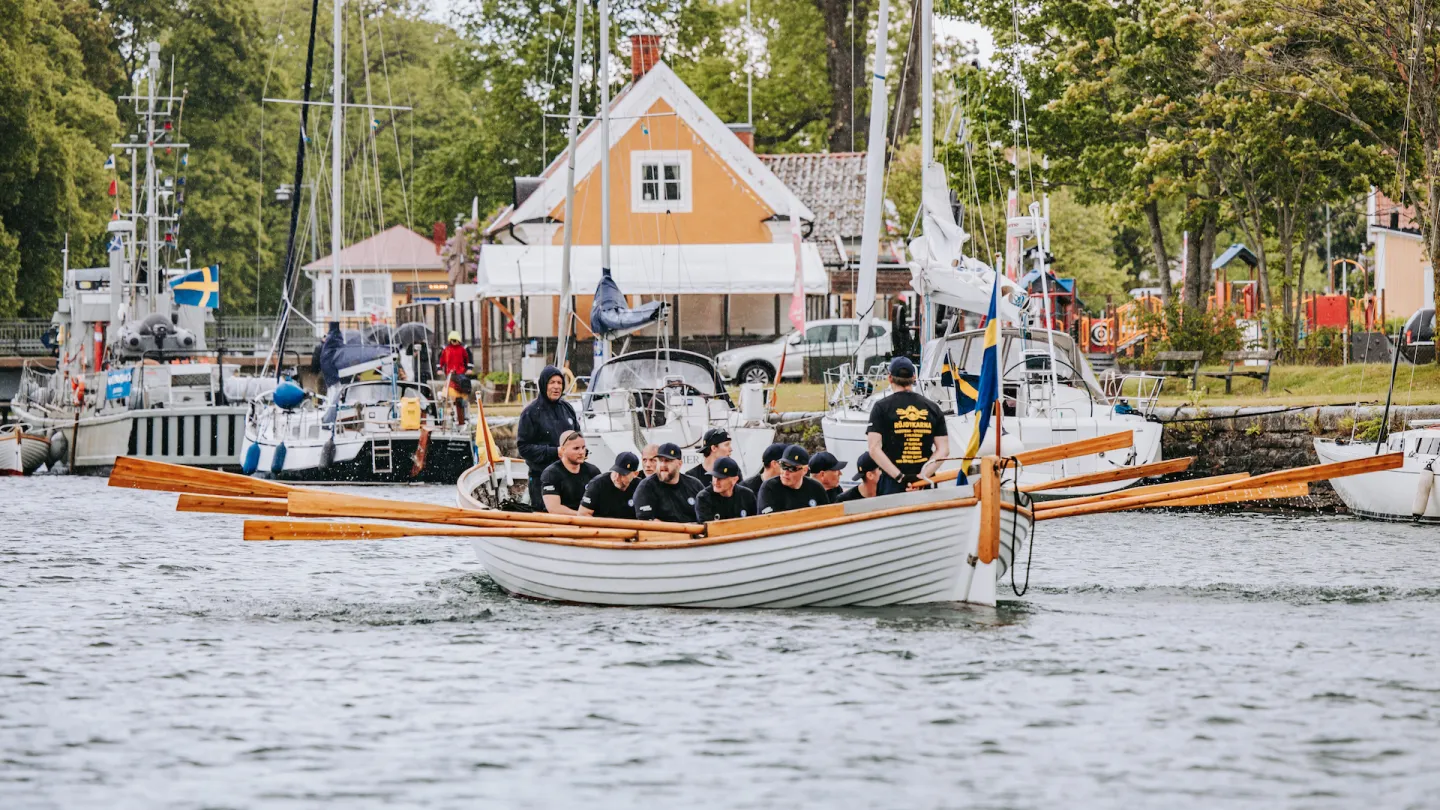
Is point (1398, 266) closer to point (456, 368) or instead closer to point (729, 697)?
point (456, 368)

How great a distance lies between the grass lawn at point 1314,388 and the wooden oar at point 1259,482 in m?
11.9

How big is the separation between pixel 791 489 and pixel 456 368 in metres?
20.9

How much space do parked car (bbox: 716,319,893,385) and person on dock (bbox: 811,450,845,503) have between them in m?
22.0

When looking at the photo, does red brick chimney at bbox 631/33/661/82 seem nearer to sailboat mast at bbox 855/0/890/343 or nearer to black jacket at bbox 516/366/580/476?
sailboat mast at bbox 855/0/890/343

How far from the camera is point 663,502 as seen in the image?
15797 mm

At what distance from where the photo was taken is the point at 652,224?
155 feet

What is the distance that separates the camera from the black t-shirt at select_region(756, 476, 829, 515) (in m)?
15.2

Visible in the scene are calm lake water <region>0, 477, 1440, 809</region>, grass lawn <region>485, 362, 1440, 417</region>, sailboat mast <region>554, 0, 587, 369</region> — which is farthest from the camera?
sailboat mast <region>554, 0, 587, 369</region>

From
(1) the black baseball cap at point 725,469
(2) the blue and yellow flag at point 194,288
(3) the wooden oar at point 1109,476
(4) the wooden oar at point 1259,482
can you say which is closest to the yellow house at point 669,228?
Answer: (2) the blue and yellow flag at point 194,288

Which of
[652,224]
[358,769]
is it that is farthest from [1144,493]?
[652,224]

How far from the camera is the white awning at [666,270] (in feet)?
136

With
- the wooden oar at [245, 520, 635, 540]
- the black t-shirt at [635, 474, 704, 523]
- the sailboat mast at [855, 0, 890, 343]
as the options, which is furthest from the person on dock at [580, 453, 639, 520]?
the sailboat mast at [855, 0, 890, 343]

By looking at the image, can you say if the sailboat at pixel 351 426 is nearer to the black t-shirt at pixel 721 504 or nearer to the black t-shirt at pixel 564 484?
the black t-shirt at pixel 564 484

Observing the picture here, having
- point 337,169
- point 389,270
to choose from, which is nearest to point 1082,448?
point 337,169
